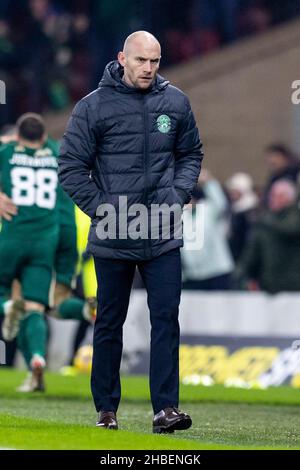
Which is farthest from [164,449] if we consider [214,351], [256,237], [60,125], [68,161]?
[60,125]

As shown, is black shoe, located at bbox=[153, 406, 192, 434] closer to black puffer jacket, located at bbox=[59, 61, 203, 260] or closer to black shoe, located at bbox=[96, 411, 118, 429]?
black shoe, located at bbox=[96, 411, 118, 429]

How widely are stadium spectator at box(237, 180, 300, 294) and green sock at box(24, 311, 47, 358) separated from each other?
3.55m

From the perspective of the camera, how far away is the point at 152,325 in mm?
9141

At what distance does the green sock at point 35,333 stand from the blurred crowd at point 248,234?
359 centimetres

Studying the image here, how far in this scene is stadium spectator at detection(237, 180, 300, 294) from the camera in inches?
653

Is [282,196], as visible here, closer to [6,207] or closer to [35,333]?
[35,333]

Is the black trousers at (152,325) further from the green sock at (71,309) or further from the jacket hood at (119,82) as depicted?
the green sock at (71,309)

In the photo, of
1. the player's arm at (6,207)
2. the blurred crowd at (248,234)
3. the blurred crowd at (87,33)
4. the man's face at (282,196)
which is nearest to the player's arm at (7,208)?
the player's arm at (6,207)

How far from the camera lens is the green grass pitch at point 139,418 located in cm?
813

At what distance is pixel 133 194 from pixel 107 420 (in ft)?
4.28

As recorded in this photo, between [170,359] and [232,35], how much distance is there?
13.5 metres
